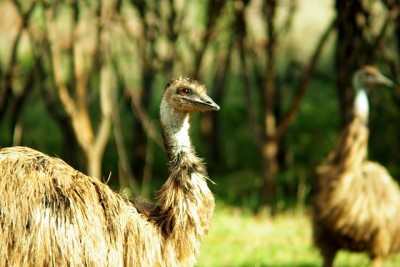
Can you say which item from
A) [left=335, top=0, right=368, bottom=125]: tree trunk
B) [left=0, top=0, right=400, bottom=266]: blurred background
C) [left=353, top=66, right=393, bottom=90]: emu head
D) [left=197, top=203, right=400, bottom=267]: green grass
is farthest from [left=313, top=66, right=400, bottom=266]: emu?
[left=0, top=0, right=400, bottom=266]: blurred background

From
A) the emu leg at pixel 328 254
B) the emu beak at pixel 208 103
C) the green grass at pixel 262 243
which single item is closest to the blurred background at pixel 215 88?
the green grass at pixel 262 243

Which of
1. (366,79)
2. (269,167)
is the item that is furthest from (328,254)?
(269,167)

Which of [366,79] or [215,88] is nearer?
[366,79]

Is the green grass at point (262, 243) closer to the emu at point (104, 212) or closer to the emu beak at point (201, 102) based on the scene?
the emu at point (104, 212)

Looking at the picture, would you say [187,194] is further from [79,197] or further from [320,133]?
[320,133]

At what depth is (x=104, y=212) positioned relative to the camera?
5043 millimetres

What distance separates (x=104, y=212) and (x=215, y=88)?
28.6ft

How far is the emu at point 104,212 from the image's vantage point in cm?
474

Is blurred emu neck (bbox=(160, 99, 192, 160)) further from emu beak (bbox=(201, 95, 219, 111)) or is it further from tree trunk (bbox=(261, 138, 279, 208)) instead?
tree trunk (bbox=(261, 138, 279, 208))

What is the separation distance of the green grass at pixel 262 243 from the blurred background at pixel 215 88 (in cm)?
18

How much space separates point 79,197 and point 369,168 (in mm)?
3465

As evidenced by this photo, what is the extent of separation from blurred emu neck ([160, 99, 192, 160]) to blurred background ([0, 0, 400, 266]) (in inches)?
36.1

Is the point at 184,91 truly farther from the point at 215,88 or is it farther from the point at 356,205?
the point at 215,88

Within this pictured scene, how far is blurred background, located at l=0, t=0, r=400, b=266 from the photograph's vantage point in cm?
855
